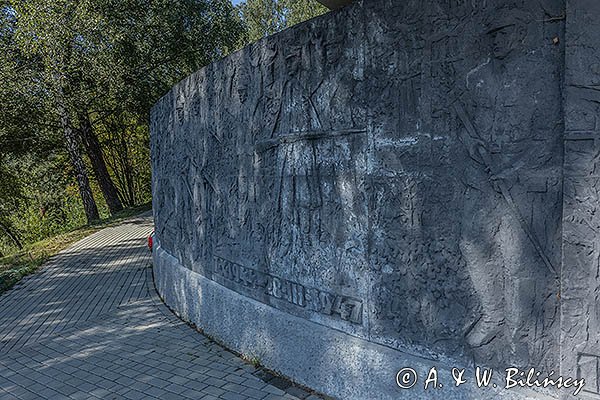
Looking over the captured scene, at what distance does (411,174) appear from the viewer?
339 centimetres

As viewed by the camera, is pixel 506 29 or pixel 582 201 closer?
pixel 582 201

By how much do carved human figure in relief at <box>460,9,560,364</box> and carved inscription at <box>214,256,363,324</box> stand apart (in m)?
1.07

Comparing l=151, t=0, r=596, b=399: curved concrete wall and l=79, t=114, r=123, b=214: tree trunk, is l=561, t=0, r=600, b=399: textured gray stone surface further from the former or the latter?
l=79, t=114, r=123, b=214: tree trunk

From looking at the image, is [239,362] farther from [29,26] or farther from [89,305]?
[29,26]

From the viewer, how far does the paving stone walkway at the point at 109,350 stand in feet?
14.8

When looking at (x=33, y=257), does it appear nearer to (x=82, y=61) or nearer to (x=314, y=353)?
(x=82, y=61)

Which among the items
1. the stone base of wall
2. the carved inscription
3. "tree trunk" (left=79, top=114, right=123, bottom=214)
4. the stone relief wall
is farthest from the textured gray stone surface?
"tree trunk" (left=79, top=114, right=123, bottom=214)

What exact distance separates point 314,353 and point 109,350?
3.00 m

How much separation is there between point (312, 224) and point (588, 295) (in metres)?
2.23

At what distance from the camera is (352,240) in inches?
151

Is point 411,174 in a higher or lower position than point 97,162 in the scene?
lower

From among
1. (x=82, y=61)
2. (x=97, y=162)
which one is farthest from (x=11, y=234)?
(x=82, y=61)

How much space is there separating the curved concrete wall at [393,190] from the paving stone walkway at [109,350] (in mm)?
440

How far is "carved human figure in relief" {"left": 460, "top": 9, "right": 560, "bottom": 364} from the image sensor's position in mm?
2822
